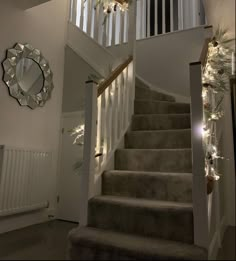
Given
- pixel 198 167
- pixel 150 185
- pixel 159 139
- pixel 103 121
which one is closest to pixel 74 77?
pixel 103 121

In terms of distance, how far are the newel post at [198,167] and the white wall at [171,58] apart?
229cm

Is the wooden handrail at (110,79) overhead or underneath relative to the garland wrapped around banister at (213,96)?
overhead

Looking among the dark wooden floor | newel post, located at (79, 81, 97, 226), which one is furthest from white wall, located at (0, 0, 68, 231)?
newel post, located at (79, 81, 97, 226)

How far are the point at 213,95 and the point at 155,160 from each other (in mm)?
867

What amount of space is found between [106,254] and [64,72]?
2.81 m

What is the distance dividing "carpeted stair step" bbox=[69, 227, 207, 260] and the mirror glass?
196cm

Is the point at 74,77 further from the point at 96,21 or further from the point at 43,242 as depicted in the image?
the point at 43,242

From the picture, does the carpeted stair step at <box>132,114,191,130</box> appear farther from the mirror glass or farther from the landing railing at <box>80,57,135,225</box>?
the mirror glass

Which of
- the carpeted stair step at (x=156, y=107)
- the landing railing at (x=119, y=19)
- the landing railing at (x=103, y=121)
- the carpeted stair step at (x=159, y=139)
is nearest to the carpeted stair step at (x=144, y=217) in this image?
the landing railing at (x=103, y=121)

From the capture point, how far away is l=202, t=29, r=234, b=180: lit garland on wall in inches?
51.6

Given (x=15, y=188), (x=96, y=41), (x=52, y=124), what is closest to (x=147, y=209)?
(x=15, y=188)

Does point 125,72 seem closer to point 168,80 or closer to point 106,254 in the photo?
→ point 168,80

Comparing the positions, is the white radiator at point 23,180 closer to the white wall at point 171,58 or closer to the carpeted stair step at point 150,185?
the carpeted stair step at point 150,185

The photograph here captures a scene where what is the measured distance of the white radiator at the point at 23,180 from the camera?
2.62 meters
